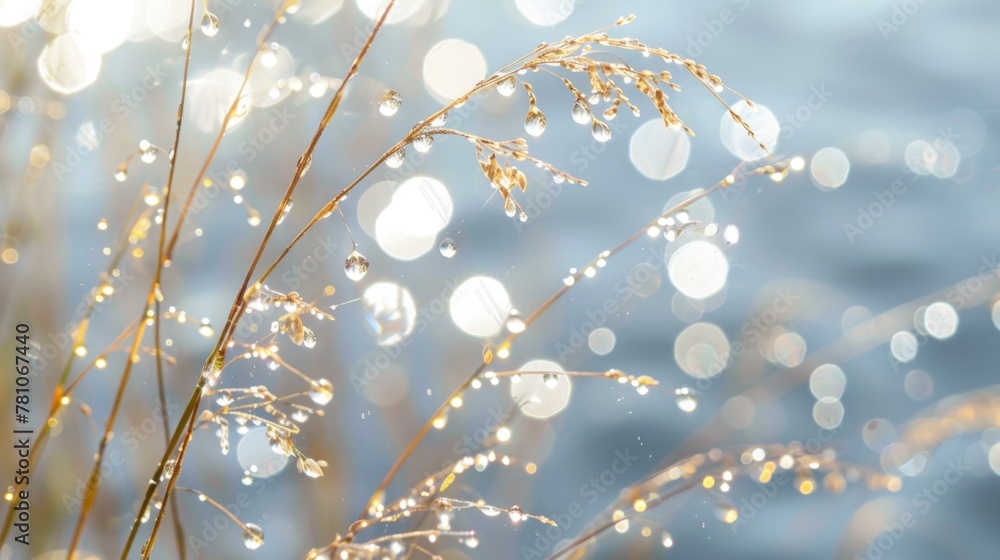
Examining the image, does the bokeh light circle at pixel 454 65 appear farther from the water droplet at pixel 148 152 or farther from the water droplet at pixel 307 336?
the water droplet at pixel 307 336

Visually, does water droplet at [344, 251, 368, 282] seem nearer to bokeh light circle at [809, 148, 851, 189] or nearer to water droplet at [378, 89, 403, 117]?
water droplet at [378, 89, 403, 117]

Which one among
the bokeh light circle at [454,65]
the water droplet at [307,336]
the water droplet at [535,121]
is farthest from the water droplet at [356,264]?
the bokeh light circle at [454,65]

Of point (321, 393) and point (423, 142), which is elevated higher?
point (423, 142)

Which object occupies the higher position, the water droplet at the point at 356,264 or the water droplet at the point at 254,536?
the water droplet at the point at 356,264

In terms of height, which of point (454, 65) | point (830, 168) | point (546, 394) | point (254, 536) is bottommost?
point (254, 536)

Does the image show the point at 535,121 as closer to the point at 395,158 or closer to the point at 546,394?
the point at 395,158

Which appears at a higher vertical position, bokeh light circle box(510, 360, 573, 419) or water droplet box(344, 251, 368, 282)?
bokeh light circle box(510, 360, 573, 419)

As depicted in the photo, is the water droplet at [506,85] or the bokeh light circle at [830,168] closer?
the water droplet at [506,85]

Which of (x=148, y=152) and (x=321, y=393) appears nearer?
(x=321, y=393)

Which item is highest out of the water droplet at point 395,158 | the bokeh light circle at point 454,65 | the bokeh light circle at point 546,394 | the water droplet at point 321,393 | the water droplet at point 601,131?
the bokeh light circle at point 454,65

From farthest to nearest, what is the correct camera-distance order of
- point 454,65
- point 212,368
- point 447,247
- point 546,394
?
1. point 454,65
2. point 546,394
3. point 447,247
4. point 212,368

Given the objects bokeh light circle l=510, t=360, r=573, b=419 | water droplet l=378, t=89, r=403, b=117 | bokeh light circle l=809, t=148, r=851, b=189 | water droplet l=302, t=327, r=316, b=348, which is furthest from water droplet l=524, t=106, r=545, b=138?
bokeh light circle l=809, t=148, r=851, b=189

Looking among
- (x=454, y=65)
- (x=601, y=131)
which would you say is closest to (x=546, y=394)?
(x=454, y=65)
